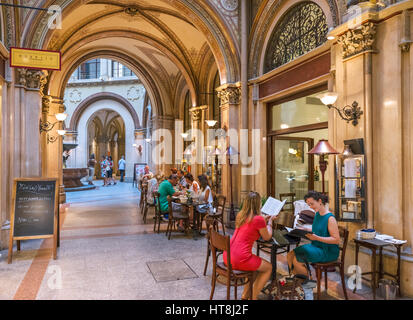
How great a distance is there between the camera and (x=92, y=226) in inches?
305

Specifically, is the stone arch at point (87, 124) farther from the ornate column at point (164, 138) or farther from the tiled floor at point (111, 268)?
the tiled floor at point (111, 268)

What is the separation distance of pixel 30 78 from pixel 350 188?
21.2 feet

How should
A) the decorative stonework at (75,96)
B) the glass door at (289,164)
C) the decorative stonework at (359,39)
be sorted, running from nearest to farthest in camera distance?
the decorative stonework at (359,39) → the glass door at (289,164) → the decorative stonework at (75,96)

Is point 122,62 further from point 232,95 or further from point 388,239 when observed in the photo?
point 388,239

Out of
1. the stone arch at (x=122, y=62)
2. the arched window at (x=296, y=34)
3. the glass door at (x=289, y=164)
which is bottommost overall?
the glass door at (x=289, y=164)

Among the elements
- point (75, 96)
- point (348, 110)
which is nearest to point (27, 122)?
point (348, 110)

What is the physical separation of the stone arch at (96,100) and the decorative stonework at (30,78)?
49.1 ft

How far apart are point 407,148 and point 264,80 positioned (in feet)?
13.5

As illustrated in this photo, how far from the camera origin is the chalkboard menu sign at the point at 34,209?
16.9 feet

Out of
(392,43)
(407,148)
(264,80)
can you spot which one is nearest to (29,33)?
(264,80)

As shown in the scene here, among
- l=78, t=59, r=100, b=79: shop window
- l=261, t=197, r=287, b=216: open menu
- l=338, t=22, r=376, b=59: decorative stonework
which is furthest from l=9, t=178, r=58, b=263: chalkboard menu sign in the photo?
l=78, t=59, r=100, b=79: shop window

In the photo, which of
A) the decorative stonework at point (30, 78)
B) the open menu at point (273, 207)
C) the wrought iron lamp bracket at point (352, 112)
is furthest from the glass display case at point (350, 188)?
the decorative stonework at point (30, 78)

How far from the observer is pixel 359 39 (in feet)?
14.1

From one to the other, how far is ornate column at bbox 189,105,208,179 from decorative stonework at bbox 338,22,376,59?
7.50 m
